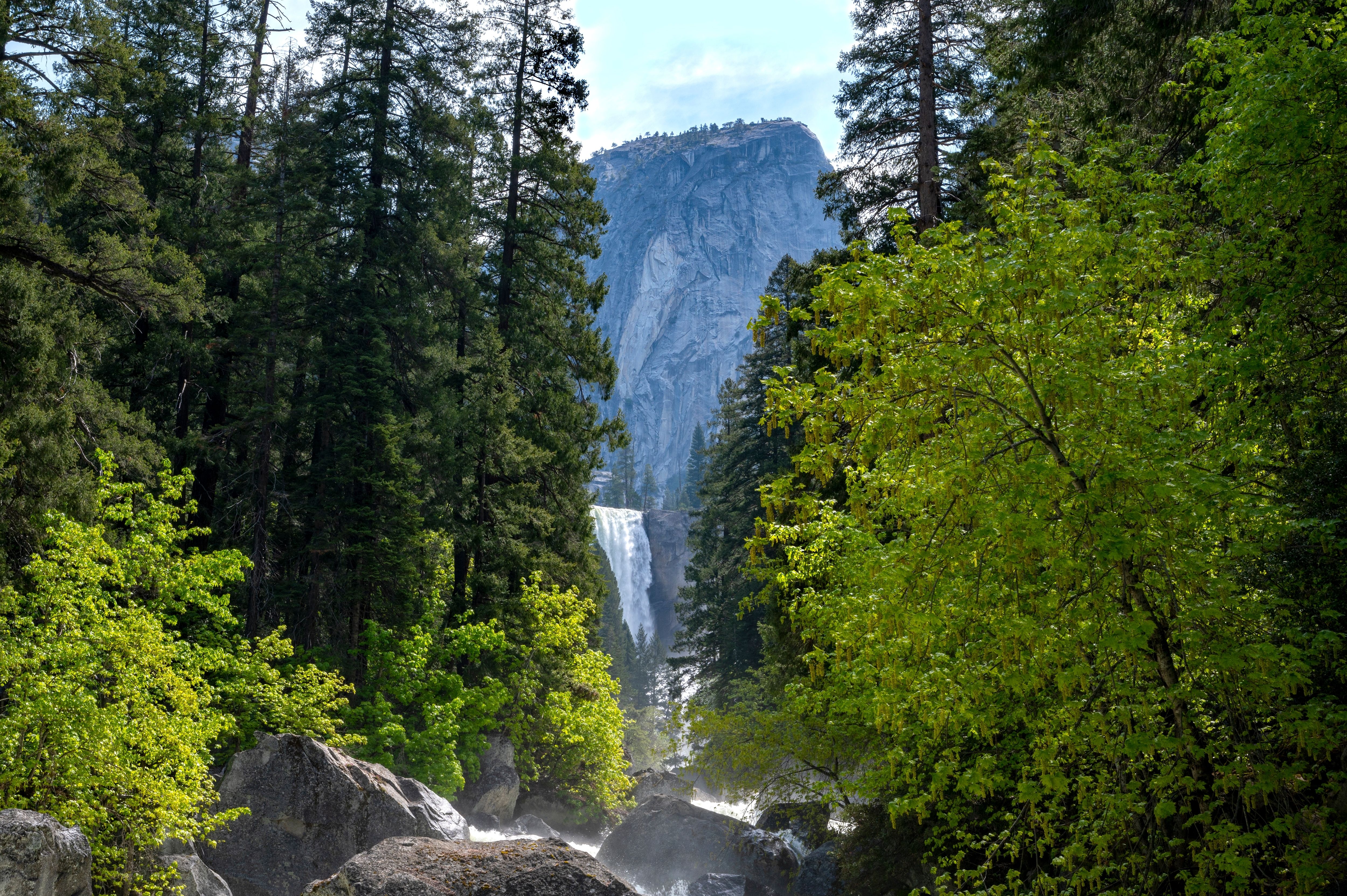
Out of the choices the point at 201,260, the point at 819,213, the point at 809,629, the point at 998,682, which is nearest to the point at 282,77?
the point at 201,260

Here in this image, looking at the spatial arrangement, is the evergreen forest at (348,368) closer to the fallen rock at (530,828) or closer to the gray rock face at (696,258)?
the fallen rock at (530,828)

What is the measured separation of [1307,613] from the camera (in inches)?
226

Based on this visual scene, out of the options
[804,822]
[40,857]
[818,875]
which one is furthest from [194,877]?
[804,822]

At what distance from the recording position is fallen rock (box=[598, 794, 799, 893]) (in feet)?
57.5

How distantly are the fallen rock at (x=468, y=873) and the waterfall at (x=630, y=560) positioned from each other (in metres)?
69.3

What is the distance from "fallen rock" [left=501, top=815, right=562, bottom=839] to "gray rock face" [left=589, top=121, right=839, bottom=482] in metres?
137

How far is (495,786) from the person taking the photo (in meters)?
21.0

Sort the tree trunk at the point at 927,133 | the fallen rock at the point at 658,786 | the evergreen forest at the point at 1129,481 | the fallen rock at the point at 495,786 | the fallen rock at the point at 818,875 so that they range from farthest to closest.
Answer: the fallen rock at the point at 658,786, the fallen rock at the point at 495,786, the fallen rock at the point at 818,875, the tree trunk at the point at 927,133, the evergreen forest at the point at 1129,481

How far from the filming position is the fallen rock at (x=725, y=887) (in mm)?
16594

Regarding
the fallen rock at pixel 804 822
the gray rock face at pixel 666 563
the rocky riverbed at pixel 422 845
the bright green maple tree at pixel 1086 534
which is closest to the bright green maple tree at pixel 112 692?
the rocky riverbed at pixel 422 845

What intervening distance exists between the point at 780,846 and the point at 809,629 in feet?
28.8

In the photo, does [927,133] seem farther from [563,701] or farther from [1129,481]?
[563,701]

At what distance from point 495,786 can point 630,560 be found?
203 ft

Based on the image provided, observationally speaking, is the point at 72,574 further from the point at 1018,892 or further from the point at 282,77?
the point at 282,77
